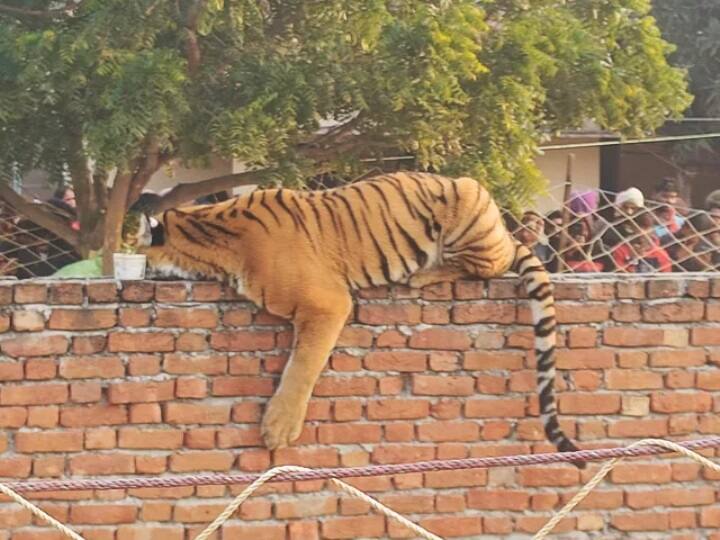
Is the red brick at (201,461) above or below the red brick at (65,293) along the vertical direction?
below

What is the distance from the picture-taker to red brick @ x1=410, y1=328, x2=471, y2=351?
4.09 m

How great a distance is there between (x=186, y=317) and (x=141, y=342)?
186 mm

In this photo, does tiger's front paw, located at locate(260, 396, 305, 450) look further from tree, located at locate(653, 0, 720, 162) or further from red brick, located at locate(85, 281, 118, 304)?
tree, located at locate(653, 0, 720, 162)

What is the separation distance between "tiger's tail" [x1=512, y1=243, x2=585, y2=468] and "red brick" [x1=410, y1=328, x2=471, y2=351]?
0.95 feet

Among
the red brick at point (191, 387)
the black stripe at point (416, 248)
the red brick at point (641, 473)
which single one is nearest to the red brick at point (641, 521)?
the red brick at point (641, 473)

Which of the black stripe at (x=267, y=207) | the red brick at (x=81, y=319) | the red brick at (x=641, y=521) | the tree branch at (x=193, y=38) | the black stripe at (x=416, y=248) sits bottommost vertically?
the red brick at (x=641, y=521)

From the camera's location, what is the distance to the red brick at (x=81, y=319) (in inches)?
152

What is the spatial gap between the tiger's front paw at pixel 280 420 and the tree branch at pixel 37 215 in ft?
8.32

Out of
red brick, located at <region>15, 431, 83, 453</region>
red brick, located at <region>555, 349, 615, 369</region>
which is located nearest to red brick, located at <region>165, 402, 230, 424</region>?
red brick, located at <region>15, 431, 83, 453</region>

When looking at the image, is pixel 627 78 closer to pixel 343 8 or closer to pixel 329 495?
pixel 343 8

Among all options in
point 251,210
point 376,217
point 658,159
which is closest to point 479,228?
point 376,217

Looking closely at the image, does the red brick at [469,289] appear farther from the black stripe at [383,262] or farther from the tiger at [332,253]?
the black stripe at [383,262]

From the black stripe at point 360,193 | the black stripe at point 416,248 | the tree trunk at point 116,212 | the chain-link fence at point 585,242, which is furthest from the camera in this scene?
the tree trunk at point 116,212

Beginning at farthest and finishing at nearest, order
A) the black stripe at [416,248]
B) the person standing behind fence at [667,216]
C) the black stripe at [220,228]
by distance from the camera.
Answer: the person standing behind fence at [667,216] < the black stripe at [416,248] < the black stripe at [220,228]
